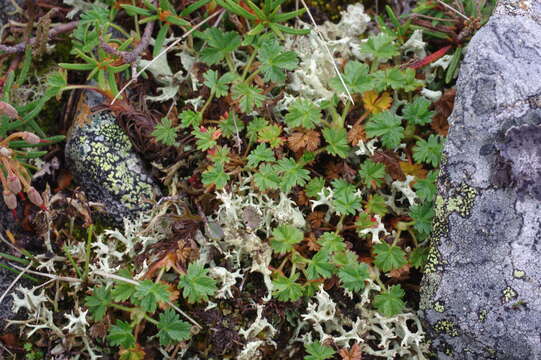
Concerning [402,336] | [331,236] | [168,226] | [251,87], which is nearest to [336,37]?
[251,87]

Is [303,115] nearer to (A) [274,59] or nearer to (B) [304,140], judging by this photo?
(B) [304,140]


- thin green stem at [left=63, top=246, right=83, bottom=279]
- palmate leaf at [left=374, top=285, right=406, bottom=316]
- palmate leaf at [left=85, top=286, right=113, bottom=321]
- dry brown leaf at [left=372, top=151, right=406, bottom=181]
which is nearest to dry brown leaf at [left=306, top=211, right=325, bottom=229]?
dry brown leaf at [left=372, top=151, right=406, bottom=181]

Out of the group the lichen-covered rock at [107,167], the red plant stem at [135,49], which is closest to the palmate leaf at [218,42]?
the red plant stem at [135,49]

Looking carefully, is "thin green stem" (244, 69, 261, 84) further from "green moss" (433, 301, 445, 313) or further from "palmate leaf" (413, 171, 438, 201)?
"green moss" (433, 301, 445, 313)

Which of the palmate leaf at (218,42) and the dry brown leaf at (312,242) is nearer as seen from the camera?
the dry brown leaf at (312,242)

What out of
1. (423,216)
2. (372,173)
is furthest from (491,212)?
(372,173)

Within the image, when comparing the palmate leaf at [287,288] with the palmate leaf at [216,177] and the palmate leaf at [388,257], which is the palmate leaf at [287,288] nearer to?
the palmate leaf at [388,257]

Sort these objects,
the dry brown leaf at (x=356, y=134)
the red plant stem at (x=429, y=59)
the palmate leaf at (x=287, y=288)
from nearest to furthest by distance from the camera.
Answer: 1. the palmate leaf at (x=287, y=288)
2. the dry brown leaf at (x=356, y=134)
3. the red plant stem at (x=429, y=59)
